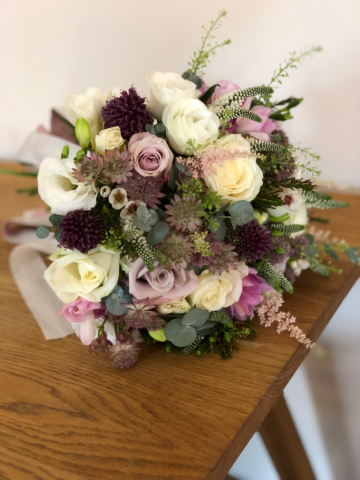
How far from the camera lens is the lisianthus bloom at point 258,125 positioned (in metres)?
0.62

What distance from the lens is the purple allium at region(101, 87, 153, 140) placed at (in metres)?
0.56

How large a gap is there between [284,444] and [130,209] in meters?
0.75

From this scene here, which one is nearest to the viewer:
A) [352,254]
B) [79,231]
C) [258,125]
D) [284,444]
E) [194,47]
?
[79,231]

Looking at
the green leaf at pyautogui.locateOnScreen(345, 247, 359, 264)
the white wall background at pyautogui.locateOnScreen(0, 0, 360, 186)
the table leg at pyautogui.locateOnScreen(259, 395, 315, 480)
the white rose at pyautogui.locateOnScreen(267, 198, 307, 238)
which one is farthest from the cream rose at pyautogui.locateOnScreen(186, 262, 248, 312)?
the white wall background at pyautogui.locateOnScreen(0, 0, 360, 186)

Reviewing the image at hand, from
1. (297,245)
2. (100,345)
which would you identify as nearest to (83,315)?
(100,345)

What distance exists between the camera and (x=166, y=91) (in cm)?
57

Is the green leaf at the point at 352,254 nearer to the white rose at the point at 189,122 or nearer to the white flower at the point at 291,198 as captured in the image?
the white flower at the point at 291,198

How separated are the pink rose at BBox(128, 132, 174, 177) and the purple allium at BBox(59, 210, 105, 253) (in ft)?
0.30

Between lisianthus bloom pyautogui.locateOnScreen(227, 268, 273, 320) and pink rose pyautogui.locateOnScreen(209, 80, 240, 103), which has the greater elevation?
pink rose pyautogui.locateOnScreen(209, 80, 240, 103)

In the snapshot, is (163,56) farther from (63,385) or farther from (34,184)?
(63,385)

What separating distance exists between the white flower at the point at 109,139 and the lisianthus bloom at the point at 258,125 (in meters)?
0.19

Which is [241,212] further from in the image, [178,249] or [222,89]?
[222,89]

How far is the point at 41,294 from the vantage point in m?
0.84

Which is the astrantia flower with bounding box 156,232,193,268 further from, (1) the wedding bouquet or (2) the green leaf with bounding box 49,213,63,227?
(2) the green leaf with bounding box 49,213,63,227
